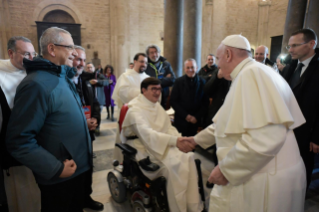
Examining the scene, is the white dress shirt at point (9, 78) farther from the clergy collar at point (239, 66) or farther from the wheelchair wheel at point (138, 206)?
the clergy collar at point (239, 66)

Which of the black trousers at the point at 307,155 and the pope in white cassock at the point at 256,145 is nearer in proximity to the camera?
the pope in white cassock at the point at 256,145

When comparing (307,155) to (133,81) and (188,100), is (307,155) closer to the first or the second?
(188,100)

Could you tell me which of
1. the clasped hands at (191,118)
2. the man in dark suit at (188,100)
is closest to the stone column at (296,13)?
the man in dark suit at (188,100)

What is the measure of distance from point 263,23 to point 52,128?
15.1m

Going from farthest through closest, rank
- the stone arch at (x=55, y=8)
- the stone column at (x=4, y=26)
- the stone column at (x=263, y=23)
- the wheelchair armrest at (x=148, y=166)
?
1. the stone column at (x=263, y=23)
2. the stone arch at (x=55, y=8)
3. the stone column at (x=4, y=26)
4. the wheelchair armrest at (x=148, y=166)

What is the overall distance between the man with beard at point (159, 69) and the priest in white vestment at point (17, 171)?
7.28 feet

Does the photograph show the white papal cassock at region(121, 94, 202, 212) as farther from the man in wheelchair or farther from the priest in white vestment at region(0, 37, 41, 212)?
the priest in white vestment at region(0, 37, 41, 212)

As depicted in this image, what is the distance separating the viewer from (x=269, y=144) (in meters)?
1.12

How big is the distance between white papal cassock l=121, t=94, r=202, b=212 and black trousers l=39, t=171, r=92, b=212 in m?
0.75

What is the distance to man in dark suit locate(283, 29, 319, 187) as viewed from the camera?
7.37 ft

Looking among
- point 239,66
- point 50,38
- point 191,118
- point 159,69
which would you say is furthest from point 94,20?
point 239,66

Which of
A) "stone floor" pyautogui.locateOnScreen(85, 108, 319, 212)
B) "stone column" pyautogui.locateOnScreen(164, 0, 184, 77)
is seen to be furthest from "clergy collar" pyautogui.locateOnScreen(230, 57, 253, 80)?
"stone column" pyautogui.locateOnScreen(164, 0, 184, 77)

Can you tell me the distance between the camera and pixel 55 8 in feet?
34.9

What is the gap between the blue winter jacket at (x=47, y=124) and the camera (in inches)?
48.9
